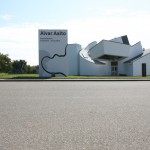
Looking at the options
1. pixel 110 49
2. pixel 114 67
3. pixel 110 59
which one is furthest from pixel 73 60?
pixel 110 49

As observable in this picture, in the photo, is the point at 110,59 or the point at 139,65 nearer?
the point at 139,65

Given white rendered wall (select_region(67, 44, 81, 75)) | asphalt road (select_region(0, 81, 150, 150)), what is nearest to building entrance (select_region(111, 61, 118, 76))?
white rendered wall (select_region(67, 44, 81, 75))

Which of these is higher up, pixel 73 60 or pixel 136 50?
pixel 136 50

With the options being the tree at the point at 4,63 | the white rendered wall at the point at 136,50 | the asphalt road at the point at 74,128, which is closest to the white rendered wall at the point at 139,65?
the white rendered wall at the point at 136,50

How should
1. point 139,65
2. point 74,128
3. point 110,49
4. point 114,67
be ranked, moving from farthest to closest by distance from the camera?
1. point 114,67
2. point 139,65
3. point 110,49
4. point 74,128

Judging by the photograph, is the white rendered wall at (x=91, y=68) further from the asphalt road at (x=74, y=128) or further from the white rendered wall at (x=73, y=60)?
the asphalt road at (x=74, y=128)

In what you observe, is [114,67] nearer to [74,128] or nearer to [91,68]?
[91,68]

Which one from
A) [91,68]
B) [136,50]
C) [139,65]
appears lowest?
[91,68]

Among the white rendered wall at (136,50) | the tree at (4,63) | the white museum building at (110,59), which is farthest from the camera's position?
the tree at (4,63)

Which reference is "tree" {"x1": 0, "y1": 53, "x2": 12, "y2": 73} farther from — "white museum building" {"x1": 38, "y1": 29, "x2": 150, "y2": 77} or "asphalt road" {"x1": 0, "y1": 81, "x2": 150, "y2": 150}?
"asphalt road" {"x1": 0, "y1": 81, "x2": 150, "y2": 150}

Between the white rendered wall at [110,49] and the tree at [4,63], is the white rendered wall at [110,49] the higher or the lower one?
the higher one

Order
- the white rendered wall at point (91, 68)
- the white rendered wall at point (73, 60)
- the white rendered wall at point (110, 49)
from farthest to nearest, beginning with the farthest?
the white rendered wall at point (73, 60) → the white rendered wall at point (91, 68) → the white rendered wall at point (110, 49)

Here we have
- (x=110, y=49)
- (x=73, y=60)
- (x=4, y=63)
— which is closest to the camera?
(x=110, y=49)

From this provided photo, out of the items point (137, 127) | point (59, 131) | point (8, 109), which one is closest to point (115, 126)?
point (137, 127)
